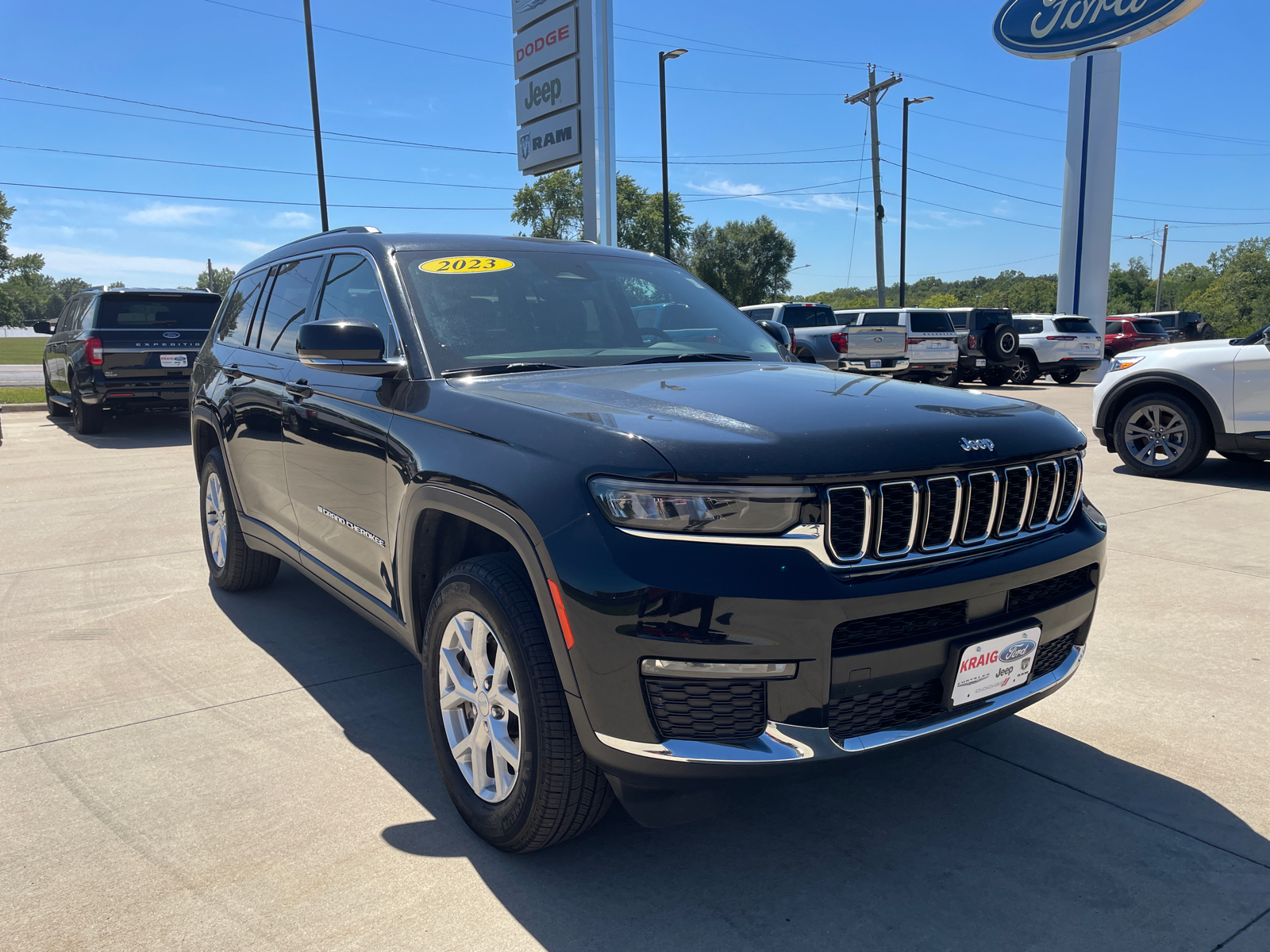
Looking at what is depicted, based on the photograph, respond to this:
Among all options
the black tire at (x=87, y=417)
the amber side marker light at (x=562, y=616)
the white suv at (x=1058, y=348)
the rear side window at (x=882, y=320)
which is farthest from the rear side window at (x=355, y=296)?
the white suv at (x=1058, y=348)

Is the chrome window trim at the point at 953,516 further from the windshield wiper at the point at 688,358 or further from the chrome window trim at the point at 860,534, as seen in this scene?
the windshield wiper at the point at 688,358

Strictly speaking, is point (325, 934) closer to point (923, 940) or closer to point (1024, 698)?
point (923, 940)

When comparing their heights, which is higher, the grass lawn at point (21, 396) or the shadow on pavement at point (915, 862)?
the grass lawn at point (21, 396)

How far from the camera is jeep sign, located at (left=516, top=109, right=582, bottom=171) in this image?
14.5 m

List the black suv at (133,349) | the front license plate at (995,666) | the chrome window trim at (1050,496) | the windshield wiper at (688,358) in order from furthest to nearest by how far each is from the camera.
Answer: the black suv at (133,349) → the windshield wiper at (688,358) → the chrome window trim at (1050,496) → the front license plate at (995,666)

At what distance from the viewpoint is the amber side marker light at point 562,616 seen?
2.15 m

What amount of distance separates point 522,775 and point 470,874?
0.36 m

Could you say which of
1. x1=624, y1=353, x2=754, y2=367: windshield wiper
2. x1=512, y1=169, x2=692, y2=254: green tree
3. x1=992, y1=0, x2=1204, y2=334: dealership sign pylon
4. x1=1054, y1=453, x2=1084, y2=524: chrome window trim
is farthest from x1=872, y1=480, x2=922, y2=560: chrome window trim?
x1=512, y1=169, x2=692, y2=254: green tree

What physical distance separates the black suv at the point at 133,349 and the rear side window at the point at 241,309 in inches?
307

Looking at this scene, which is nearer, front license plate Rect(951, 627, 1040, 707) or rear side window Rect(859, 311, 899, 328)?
front license plate Rect(951, 627, 1040, 707)

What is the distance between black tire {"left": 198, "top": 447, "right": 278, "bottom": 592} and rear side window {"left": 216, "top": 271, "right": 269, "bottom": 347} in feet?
2.04

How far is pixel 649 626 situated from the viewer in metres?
2.03

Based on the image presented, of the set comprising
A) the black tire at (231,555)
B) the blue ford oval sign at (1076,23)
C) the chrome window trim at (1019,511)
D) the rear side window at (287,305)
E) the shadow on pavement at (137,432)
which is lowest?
the shadow on pavement at (137,432)

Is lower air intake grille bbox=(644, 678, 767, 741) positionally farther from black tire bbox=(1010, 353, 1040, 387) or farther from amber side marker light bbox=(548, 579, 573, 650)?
black tire bbox=(1010, 353, 1040, 387)
